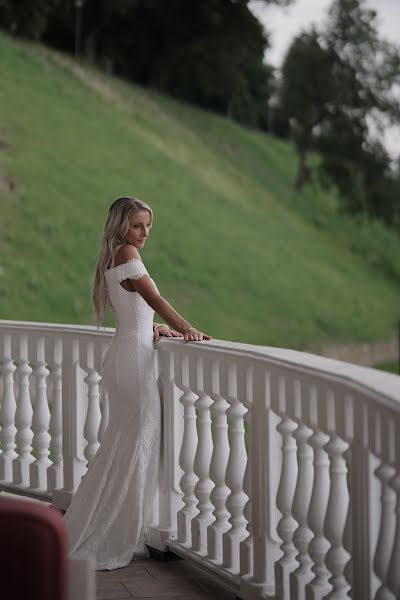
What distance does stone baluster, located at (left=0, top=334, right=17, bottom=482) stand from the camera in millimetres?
7133

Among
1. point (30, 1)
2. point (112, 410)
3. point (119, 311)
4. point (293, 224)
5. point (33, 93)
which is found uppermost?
point (30, 1)

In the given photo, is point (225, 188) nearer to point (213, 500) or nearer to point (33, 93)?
point (33, 93)

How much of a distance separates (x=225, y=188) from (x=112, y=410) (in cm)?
3052

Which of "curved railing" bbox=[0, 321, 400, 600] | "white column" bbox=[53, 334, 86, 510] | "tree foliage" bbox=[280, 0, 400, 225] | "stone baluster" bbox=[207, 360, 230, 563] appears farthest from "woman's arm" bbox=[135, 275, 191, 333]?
"tree foliage" bbox=[280, 0, 400, 225]

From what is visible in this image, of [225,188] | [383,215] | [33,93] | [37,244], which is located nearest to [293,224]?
[225,188]

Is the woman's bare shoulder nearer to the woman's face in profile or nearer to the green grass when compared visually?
the woman's face in profile

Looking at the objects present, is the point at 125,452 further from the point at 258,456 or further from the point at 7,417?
the point at 7,417

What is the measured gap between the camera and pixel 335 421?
4.07m

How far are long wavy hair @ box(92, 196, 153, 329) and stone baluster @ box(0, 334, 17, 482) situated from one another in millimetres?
1526

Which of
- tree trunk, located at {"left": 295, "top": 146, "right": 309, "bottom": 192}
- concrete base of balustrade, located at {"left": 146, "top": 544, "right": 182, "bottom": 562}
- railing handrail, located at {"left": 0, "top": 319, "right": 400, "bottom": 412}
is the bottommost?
concrete base of balustrade, located at {"left": 146, "top": 544, "right": 182, "bottom": 562}

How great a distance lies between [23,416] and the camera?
703 cm

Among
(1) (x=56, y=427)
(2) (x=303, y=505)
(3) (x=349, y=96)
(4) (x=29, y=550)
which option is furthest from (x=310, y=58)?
(4) (x=29, y=550)

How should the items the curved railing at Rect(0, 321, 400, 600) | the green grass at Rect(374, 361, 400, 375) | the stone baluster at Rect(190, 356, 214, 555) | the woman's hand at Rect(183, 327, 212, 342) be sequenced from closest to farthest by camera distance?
1. the curved railing at Rect(0, 321, 400, 600)
2. the stone baluster at Rect(190, 356, 214, 555)
3. the woman's hand at Rect(183, 327, 212, 342)
4. the green grass at Rect(374, 361, 400, 375)

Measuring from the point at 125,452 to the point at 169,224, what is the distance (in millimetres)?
23132
